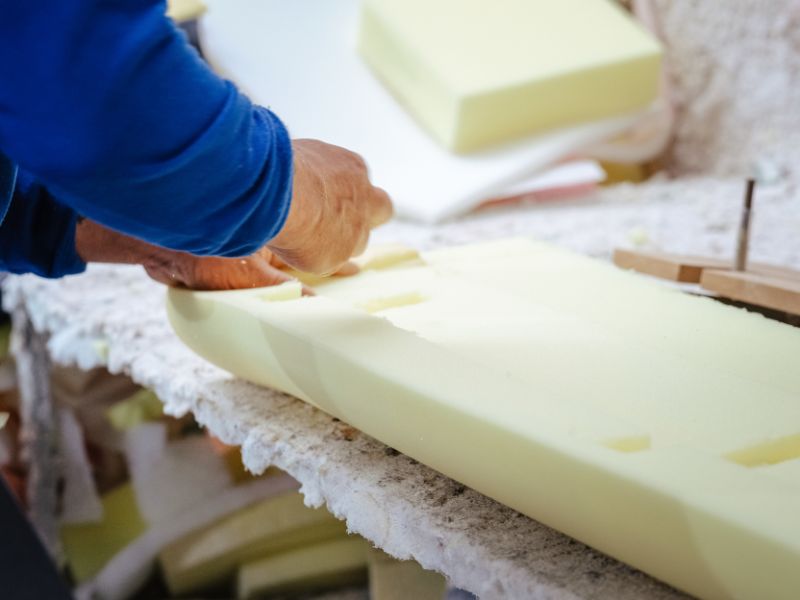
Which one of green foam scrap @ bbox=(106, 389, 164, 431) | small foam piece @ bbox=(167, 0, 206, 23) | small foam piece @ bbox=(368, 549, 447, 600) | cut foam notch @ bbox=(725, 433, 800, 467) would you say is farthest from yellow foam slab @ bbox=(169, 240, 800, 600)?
small foam piece @ bbox=(167, 0, 206, 23)

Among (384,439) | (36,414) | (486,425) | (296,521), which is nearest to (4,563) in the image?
(36,414)

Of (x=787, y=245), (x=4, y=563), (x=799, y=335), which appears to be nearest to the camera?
(x=799, y=335)

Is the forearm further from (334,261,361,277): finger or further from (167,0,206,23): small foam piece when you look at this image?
(167,0,206,23): small foam piece

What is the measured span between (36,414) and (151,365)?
1.32 ft

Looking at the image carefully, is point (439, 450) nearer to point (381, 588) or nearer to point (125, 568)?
point (381, 588)

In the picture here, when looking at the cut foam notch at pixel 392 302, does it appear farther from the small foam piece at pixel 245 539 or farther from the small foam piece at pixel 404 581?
the small foam piece at pixel 245 539

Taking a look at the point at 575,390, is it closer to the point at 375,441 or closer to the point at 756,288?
the point at 375,441

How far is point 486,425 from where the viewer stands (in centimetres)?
49

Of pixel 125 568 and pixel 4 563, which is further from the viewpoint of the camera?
pixel 125 568

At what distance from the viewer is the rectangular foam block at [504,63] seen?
52.0 inches

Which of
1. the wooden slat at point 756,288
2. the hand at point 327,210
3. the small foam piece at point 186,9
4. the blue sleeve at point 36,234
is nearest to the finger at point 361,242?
the hand at point 327,210

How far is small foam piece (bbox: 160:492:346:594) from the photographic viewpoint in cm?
117

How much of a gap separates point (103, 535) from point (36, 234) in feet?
2.04

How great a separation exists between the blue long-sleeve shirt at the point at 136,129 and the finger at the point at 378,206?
0.50 ft
